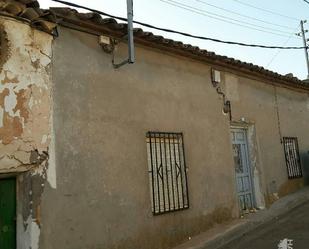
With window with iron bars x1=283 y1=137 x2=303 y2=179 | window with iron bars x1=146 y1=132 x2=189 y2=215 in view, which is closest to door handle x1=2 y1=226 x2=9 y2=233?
window with iron bars x1=146 y1=132 x2=189 y2=215

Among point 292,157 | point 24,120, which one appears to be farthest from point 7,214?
point 292,157

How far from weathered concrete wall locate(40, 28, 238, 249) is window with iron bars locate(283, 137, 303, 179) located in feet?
11.2

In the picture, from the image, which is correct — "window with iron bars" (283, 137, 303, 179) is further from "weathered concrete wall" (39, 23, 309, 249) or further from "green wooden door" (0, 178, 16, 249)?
"green wooden door" (0, 178, 16, 249)

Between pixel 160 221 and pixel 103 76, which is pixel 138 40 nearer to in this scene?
pixel 103 76

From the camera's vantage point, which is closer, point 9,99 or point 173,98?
point 9,99

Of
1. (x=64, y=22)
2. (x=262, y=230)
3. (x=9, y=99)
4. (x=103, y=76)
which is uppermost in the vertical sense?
(x=64, y=22)

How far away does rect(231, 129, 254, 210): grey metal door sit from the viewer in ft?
30.5

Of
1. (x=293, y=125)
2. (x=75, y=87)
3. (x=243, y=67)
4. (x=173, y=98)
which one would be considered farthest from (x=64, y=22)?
(x=293, y=125)

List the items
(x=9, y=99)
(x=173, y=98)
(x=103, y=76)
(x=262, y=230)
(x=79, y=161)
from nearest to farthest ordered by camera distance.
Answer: (x=9, y=99)
(x=79, y=161)
(x=103, y=76)
(x=173, y=98)
(x=262, y=230)

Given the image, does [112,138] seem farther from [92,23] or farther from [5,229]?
[5,229]

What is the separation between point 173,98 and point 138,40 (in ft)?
4.37

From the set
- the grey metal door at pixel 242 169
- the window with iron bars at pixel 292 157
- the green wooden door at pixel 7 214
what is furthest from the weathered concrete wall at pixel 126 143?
the window with iron bars at pixel 292 157

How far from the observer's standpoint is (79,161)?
18.7ft

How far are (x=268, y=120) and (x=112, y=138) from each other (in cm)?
551
